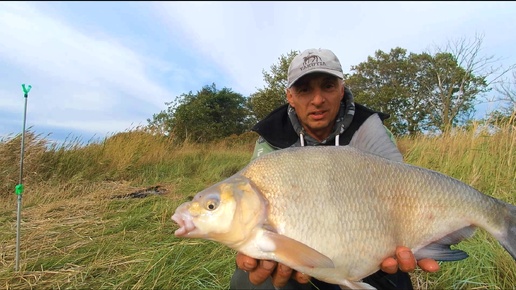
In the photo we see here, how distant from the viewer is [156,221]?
3549 millimetres

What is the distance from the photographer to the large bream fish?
1.22m

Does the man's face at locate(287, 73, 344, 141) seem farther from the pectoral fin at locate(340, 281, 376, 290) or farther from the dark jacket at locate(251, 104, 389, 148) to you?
the pectoral fin at locate(340, 281, 376, 290)

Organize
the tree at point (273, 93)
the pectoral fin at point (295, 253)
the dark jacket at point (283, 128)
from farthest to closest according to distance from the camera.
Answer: the tree at point (273, 93), the dark jacket at point (283, 128), the pectoral fin at point (295, 253)

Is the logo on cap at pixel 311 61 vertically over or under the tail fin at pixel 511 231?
over

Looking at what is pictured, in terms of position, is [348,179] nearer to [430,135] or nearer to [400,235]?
[400,235]

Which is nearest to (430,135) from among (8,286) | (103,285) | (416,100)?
(103,285)

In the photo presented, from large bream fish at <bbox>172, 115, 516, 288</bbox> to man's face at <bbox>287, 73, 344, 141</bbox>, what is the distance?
0.57 m

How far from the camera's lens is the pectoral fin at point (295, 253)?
118 centimetres

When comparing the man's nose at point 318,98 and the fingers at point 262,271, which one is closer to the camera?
the fingers at point 262,271

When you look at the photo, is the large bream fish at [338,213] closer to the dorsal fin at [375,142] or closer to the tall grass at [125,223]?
the dorsal fin at [375,142]

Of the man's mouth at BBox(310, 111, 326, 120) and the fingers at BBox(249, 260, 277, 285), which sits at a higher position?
the man's mouth at BBox(310, 111, 326, 120)

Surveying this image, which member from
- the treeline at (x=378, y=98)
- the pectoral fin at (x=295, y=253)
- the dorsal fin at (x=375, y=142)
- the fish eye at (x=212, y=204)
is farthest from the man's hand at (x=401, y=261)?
the treeline at (x=378, y=98)

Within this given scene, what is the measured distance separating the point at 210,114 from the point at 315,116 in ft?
63.3

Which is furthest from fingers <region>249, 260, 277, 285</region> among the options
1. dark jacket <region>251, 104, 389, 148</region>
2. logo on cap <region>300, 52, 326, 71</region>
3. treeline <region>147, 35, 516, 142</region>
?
treeline <region>147, 35, 516, 142</region>
